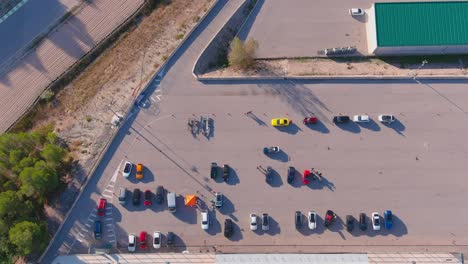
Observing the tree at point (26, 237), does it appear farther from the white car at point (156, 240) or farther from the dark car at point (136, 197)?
the white car at point (156, 240)

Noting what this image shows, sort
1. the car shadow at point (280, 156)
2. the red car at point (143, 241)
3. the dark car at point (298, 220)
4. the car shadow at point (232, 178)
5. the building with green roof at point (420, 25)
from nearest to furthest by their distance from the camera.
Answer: the red car at point (143, 241), the dark car at point (298, 220), the car shadow at point (232, 178), the car shadow at point (280, 156), the building with green roof at point (420, 25)

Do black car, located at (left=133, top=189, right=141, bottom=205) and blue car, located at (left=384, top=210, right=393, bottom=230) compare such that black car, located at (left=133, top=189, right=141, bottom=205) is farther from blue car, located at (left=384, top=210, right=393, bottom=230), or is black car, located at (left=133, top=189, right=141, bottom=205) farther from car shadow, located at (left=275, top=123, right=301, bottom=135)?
blue car, located at (left=384, top=210, right=393, bottom=230)

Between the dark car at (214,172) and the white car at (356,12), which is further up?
the white car at (356,12)

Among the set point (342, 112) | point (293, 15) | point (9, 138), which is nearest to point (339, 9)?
point (293, 15)

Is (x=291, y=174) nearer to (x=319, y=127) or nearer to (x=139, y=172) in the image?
(x=319, y=127)

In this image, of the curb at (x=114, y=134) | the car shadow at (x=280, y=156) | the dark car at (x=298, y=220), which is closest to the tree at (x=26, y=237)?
the curb at (x=114, y=134)

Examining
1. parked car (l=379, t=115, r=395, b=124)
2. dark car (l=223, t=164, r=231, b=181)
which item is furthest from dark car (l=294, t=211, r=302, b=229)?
parked car (l=379, t=115, r=395, b=124)
